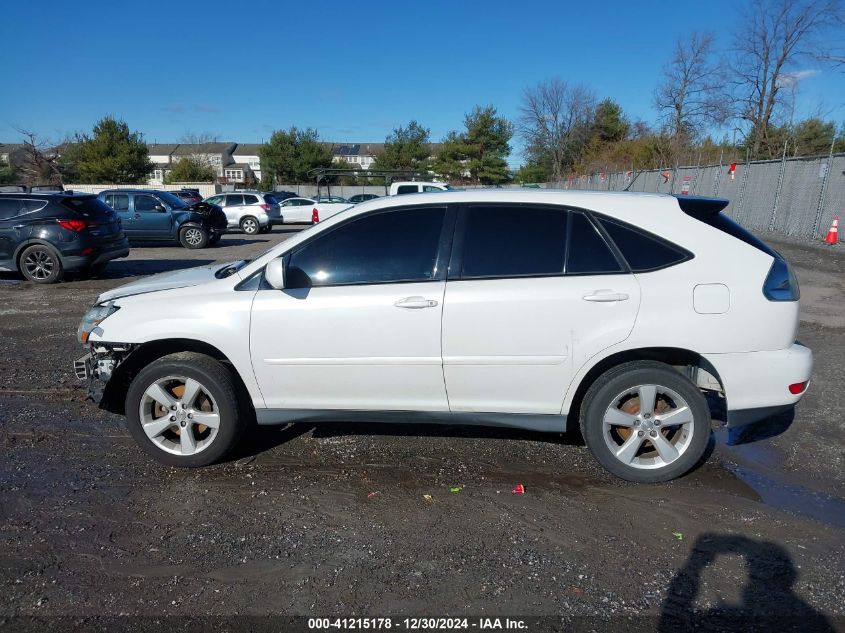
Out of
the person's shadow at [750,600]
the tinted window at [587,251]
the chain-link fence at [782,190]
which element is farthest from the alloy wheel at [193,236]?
the person's shadow at [750,600]

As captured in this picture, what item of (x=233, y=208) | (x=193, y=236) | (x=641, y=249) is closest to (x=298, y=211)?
(x=233, y=208)

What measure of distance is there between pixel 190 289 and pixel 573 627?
2.93 metres

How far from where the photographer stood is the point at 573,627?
2.56m

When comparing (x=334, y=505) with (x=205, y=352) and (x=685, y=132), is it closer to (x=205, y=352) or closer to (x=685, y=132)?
(x=205, y=352)

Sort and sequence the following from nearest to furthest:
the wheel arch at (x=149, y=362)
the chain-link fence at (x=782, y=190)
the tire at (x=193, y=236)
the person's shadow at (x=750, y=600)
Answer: the person's shadow at (x=750, y=600)
the wheel arch at (x=149, y=362)
the chain-link fence at (x=782, y=190)
the tire at (x=193, y=236)

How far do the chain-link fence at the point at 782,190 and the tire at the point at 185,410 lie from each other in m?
10.9

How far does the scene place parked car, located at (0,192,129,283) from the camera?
1109 centimetres

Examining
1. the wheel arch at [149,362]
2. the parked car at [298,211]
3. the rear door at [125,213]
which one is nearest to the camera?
the wheel arch at [149,362]

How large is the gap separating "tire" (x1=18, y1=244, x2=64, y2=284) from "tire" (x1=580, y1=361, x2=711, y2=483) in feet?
35.5

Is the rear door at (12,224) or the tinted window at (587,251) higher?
the tinted window at (587,251)

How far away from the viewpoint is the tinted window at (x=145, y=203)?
59.2 feet

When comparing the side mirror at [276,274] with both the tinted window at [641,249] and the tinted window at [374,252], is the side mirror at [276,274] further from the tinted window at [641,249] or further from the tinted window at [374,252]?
the tinted window at [641,249]

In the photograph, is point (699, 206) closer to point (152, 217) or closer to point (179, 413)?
point (179, 413)

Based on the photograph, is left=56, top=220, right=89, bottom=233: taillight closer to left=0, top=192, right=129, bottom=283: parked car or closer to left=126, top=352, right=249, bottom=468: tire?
left=0, top=192, right=129, bottom=283: parked car
